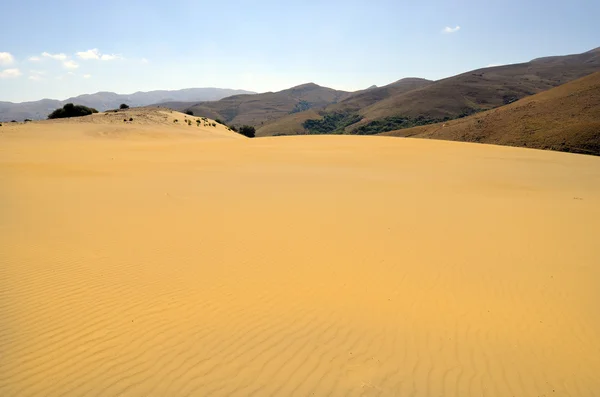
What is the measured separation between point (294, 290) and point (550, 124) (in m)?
42.8

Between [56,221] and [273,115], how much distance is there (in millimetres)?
169301

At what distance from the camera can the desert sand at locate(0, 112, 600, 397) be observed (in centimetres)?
403

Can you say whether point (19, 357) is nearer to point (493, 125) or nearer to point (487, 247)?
point (487, 247)

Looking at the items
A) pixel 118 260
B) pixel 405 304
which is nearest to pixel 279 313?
pixel 405 304

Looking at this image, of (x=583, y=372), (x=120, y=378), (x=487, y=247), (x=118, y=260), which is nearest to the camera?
(x=120, y=378)

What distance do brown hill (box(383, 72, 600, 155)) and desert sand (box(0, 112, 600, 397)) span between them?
24.7 metres

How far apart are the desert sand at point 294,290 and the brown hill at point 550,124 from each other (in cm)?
2467

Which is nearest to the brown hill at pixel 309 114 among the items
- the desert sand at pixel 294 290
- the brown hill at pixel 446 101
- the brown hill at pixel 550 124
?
the brown hill at pixel 446 101

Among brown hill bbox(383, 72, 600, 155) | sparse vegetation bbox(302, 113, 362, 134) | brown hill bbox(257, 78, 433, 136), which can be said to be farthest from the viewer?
sparse vegetation bbox(302, 113, 362, 134)

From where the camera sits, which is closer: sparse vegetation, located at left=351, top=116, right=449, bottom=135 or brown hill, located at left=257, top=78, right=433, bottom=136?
sparse vegetation, located at left=351, top=116, right=449, bottom=135

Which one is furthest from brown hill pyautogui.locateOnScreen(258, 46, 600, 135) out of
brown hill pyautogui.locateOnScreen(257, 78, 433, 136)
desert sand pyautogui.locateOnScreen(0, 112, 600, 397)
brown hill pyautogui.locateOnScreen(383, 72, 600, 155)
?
desert sand pyautogui.locateOnScreen(0, 112, 600, 397)

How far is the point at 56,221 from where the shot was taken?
8914mm

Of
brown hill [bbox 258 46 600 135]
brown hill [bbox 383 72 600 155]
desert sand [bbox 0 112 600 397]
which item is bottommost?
desert sand [bbox 0 112 600 397]

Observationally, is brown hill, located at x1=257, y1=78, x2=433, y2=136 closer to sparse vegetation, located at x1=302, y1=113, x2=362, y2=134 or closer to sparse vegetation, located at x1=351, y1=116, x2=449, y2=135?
sparse vegetation, located at x1=302, y1=113, x2=362, y2=134
